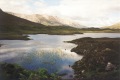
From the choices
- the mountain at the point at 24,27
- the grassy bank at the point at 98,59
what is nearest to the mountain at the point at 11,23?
the mountain at the point at 24,27

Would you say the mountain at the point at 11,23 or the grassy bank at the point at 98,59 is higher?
the mountain at the point at 11,23

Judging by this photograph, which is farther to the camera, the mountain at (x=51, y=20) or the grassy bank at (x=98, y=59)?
the mountain at (x=51, y=20)

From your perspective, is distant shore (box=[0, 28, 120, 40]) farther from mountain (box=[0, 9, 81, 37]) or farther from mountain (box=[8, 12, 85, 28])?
mountain (box=[8, 12, 85, 28])

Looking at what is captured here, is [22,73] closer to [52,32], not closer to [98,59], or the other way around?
[52,32]

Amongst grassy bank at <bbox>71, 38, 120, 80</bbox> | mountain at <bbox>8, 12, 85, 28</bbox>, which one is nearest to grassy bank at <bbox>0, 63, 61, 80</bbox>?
grassy bank at <bbox>71, 38, 120, 80</bbox>

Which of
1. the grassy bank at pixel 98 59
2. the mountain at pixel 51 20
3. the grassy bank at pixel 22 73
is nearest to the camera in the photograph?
the grassy bank at pixel 22 73

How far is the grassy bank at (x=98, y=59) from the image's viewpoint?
7457 millimetres

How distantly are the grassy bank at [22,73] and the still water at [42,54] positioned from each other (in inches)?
4.9

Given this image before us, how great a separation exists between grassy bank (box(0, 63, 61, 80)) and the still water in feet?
0.41

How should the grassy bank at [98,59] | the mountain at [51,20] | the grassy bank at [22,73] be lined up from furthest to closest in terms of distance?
the mountain at [51,20]
the grassy bank at [98,59]
the grassy bank at [22,73]

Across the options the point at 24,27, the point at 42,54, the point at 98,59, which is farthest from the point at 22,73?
the point at 98,59

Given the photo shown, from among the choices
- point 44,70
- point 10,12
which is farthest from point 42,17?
point 44,70

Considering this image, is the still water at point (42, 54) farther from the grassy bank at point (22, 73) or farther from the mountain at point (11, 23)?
the mountain at point (11, 23)

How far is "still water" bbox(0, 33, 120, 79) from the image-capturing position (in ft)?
24.3
